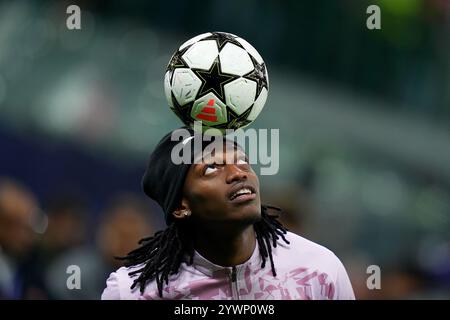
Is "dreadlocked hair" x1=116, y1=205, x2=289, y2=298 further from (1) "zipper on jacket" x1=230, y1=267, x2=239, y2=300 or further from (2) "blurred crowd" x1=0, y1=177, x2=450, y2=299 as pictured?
(2) "blurred crowd" x1=0, y1=177, x2=450, y2=299

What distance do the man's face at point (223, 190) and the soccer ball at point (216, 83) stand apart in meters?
0.20

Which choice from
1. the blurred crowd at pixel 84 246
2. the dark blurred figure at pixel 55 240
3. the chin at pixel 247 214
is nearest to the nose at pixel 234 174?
the chin at pixel 247 214

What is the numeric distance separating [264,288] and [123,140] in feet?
20.7

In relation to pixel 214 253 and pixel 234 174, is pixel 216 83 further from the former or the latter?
pixel 214 253

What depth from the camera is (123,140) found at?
11422 millimetres

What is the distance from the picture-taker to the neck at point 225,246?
525 centimetres

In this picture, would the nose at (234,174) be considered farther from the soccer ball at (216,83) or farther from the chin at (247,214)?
the soccer ball at (216,83)

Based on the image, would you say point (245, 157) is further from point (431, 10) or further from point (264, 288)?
point (431, 10)

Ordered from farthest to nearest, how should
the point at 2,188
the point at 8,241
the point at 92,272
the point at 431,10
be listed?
the point at 431,10
the point at 2,188
the point at 92,272
the point at 8,241

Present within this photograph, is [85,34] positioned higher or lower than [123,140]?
higher

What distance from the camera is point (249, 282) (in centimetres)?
527

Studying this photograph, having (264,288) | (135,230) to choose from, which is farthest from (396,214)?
(264,288)

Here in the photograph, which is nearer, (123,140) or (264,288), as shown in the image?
(264,288)

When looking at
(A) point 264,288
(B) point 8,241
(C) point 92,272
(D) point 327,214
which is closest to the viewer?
(A) point 264,288
